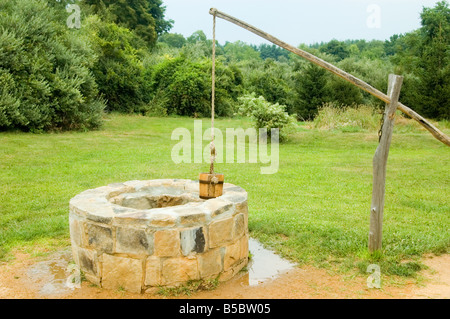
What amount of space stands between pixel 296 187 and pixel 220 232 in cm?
436

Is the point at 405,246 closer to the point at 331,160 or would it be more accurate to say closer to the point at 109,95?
the point at 331,160

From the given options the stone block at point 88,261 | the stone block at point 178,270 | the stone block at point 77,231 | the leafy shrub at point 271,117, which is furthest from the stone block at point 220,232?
the leafy shrub at point 271,117

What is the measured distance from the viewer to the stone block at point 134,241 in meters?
3.72

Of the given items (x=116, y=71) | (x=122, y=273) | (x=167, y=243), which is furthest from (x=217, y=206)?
(x=116, y=71)

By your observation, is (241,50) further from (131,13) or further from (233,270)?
(233,270)

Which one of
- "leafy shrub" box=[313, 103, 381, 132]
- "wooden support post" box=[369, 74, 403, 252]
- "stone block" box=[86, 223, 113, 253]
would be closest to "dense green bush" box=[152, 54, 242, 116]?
"leafy shrub" box=[313, 103, 381, 132]

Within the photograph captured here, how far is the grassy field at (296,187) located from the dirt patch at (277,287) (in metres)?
0.26

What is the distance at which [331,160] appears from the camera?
1139 centimetres

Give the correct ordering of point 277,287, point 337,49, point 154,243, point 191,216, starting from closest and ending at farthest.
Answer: point 154,243
point 191,216
point 277,287
point 337,49

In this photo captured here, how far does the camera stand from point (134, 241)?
3.74 meters

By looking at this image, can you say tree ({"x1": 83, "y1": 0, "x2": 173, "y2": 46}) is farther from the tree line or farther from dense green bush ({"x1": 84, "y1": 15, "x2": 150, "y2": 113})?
dense green bush ({"x1": 84, "y1": 15, "x2": 150, "y2": 113})

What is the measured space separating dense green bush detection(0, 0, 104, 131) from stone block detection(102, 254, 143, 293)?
11.3m

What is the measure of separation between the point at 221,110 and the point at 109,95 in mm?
6731

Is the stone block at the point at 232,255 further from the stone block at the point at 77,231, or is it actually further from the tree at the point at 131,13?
the tree at the point at 131,13
